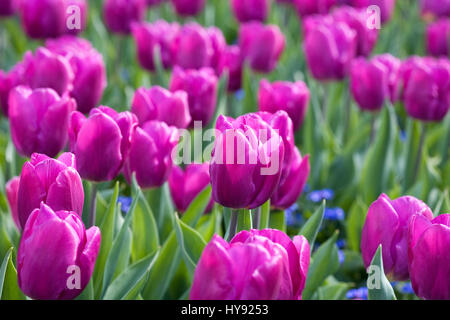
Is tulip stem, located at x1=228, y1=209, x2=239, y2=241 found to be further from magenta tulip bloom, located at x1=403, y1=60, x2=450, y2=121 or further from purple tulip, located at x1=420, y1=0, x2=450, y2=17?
purple tulip, located at x1=420, y1=0, x2=450, y2=17

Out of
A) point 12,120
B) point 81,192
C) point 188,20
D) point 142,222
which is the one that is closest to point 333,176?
point 142,222

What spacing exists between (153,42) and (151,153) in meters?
1.43

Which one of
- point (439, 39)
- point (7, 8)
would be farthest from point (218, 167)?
point (7, 8)

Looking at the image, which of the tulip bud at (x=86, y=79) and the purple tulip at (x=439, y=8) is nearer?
the tulip bud at (x=86, y=79)

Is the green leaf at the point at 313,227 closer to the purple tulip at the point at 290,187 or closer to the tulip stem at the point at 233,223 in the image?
the purple tulip at the point at 290,187

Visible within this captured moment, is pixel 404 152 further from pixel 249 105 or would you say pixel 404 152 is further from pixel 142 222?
pixel 142 222

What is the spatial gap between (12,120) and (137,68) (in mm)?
1979

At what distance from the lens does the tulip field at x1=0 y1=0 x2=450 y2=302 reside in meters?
1.29

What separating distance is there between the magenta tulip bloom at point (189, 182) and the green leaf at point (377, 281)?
72 cm

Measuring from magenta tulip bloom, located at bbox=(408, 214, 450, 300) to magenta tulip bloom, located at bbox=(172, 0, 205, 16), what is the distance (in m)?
2.94

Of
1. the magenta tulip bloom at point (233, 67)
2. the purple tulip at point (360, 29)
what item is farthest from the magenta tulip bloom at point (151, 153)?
the purple tulip at point (360, 29)

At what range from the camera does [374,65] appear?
267 cm

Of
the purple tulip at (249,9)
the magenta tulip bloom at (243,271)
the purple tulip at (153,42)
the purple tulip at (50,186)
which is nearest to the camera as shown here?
the magenta tulip bloom at (243,271)

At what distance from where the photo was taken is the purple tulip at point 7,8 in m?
3.69
